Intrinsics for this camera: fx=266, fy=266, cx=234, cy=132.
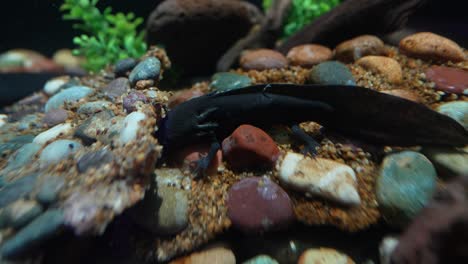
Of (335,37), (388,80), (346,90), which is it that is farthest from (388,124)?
(335,37)

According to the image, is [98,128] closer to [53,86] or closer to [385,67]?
[53,86]

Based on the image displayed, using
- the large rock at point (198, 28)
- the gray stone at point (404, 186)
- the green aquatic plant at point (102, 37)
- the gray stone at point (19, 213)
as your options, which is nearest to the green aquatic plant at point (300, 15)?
the large rock at point (198, 28)

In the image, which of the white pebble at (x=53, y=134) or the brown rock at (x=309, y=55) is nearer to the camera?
the white pebble at (x=53, y=134)

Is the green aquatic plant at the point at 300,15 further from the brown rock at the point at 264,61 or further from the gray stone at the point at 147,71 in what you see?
the gray stone at the point at 147,71

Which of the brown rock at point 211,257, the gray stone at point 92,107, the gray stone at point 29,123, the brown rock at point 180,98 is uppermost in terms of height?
the gray stone at point 92,107

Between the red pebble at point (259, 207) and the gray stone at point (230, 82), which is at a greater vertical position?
the gray stone at point (230, 82)

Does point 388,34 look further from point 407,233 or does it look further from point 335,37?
point 407,233

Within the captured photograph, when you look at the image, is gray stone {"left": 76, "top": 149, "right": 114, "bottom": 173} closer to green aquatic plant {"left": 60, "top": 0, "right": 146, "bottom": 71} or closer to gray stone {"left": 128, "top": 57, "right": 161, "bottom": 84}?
gray stone {"left": 128, "top": 57, "right": 161, "bottom": 84}
